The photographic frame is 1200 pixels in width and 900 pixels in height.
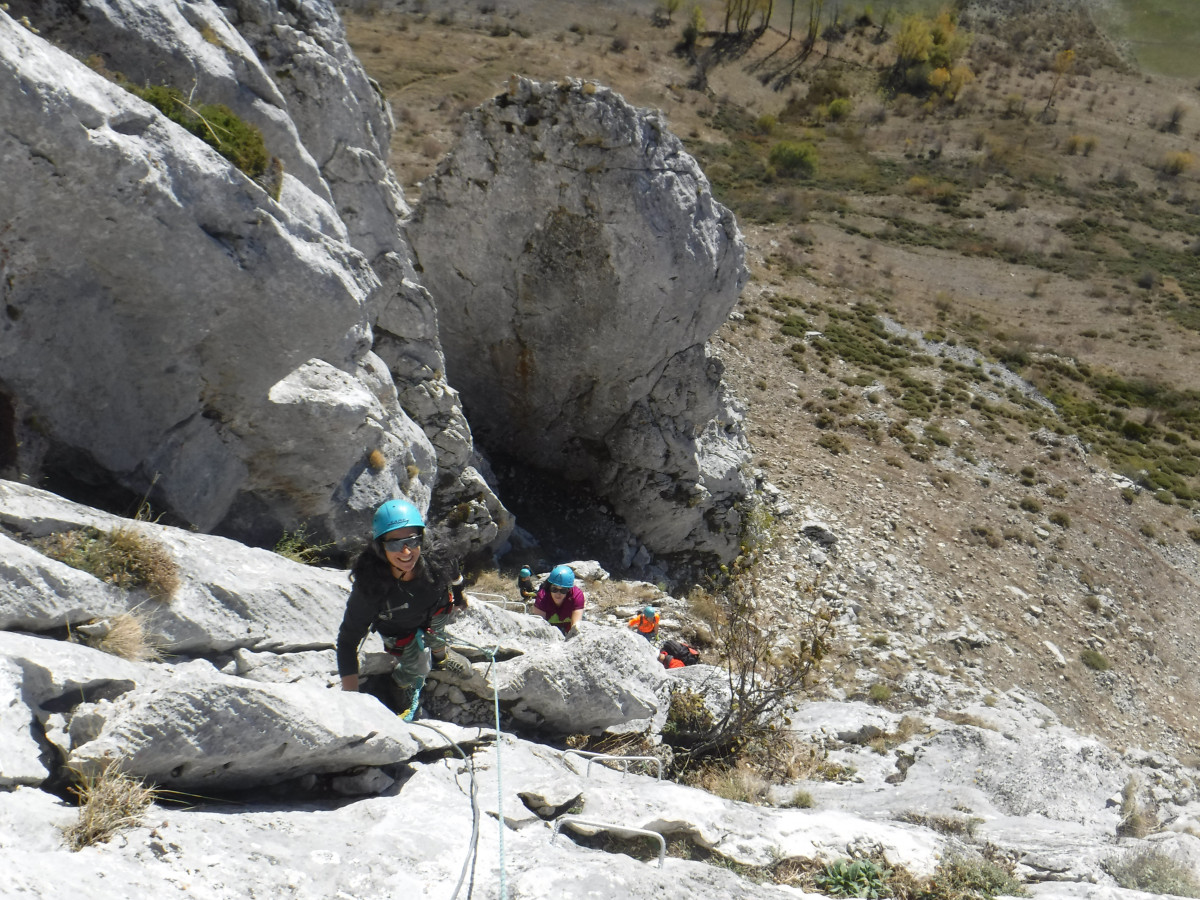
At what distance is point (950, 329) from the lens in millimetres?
42156

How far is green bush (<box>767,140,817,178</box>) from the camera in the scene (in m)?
69.5

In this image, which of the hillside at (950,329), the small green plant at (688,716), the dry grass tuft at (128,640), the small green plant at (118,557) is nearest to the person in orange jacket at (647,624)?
the small green plant at (688,716)

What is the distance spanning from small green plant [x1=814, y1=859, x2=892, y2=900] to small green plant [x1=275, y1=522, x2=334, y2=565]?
6388 millimetres

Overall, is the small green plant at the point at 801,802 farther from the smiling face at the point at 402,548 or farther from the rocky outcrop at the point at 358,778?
the smiling face at the point at 402,548

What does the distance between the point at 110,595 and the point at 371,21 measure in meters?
77.7

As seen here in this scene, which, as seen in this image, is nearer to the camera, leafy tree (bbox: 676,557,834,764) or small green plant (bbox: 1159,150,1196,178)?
leafy tree (bbox: 676,557,834,764)

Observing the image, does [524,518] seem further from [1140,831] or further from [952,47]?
[952,47]

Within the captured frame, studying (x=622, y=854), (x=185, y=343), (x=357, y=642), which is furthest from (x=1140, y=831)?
(x=185, y=343)

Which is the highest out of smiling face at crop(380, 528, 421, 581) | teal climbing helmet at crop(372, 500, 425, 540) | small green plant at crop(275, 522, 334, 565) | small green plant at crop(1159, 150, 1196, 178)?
small green plant at crop(1159, 150, 1196, 178)

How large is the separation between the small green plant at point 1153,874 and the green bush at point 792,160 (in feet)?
231

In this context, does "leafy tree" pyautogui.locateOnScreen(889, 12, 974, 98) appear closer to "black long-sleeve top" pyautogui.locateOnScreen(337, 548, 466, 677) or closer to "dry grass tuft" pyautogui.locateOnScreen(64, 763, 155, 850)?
"black long-sleeve top" pyautogui.locateOnScreen(337, 548, 466, 677)

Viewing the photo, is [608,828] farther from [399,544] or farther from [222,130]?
[222,130]

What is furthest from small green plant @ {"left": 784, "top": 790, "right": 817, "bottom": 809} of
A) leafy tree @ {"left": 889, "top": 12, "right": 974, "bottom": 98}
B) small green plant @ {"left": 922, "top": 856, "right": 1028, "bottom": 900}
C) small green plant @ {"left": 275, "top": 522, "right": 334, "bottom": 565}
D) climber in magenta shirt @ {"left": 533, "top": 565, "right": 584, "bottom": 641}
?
leafy tree @ {"left": 889, "top": 12, "right": 974, "bottom": 98}

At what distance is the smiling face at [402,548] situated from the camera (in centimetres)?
555
